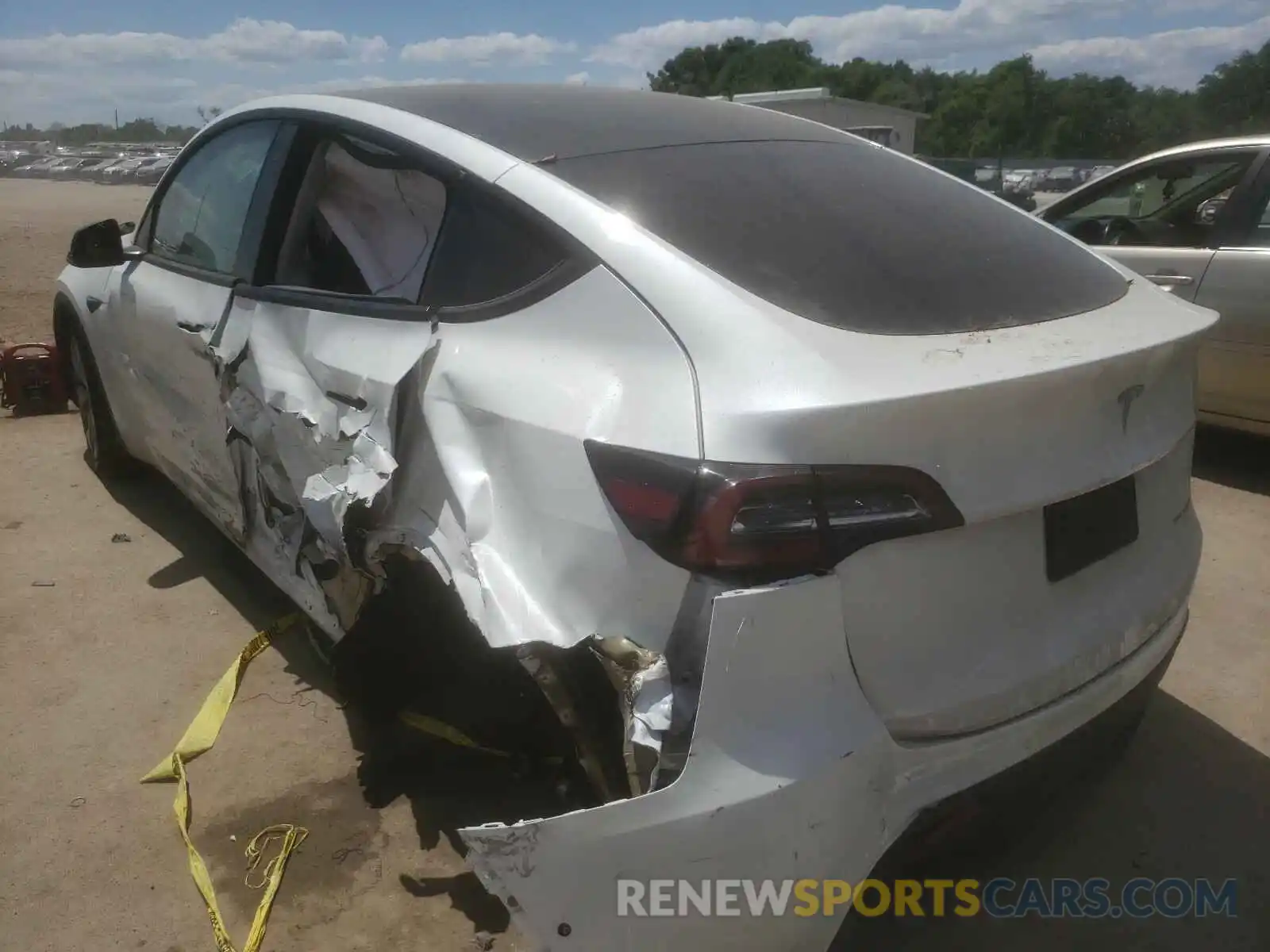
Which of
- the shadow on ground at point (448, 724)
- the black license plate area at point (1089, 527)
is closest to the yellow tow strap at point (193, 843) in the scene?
the shadow on ground at point (448, 724)

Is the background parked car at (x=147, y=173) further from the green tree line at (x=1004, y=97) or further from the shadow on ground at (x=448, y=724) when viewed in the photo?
the shadow on ground at (x=448, y=724)

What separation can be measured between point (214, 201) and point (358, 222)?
91 cm

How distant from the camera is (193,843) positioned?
2.50 metres

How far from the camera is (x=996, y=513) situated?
5.33 feet

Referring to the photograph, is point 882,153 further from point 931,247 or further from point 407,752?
point 407,752

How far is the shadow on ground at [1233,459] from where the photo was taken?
5.01 meters

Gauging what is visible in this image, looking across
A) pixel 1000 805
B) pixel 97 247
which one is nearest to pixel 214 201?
pixel 97 247

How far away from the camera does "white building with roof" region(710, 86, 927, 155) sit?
90.0 ft

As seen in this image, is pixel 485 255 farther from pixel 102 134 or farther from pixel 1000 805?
pixel 102 134

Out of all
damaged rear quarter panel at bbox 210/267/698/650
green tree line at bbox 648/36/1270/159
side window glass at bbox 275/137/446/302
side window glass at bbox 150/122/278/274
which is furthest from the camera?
green tree line at bbox 648/36/1270/159

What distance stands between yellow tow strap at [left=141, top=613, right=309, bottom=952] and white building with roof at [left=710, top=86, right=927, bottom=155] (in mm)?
21164

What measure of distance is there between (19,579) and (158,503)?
0.83 m

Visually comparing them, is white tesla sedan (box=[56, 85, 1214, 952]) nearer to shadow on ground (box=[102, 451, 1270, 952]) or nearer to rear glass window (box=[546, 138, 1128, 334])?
rear glass window (box=[546, 138, 1128, 334])

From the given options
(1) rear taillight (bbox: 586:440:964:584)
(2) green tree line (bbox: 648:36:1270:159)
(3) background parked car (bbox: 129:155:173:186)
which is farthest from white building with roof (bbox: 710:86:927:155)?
(3) background parked car (bbox: 129:155:173:186)
